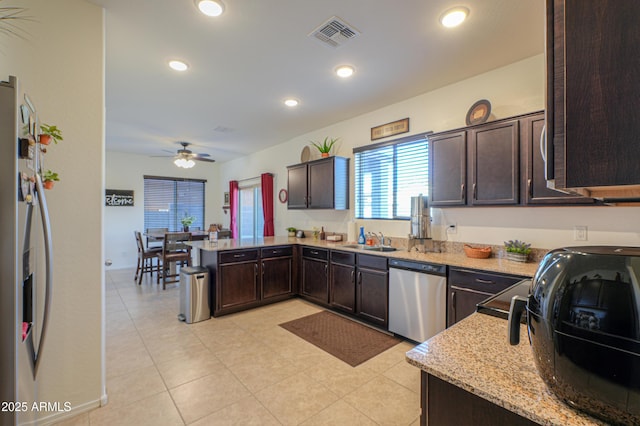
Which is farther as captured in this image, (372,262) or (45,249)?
Result: (372,262)

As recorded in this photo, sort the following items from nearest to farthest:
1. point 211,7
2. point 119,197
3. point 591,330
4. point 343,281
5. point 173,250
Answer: point 591,330 < point 211,7 < point 343,281 < point 173,250 < point 119,197

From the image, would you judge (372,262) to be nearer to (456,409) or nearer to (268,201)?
(456,409)

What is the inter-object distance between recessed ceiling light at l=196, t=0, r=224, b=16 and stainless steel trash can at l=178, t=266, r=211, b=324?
282 centimetres

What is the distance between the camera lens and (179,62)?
9.36 ft

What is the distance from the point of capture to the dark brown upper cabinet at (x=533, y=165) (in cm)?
238

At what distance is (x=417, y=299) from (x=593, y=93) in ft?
8.37

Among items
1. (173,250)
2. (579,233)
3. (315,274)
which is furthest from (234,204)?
(579,233)

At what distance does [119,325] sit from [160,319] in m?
0.44

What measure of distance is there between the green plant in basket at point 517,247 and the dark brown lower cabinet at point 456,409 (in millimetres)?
2275

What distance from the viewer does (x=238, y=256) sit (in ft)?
12.8

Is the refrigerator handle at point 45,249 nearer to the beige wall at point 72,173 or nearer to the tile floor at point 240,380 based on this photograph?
the beige wall at point 72,173

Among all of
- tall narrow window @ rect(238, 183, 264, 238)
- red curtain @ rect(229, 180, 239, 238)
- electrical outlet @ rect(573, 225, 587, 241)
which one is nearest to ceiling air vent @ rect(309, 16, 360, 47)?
electrical outlet @ rect(573, 225, 587, 241)

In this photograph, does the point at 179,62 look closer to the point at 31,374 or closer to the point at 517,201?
the point at 31,374

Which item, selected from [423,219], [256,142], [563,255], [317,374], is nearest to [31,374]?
[317,374]
